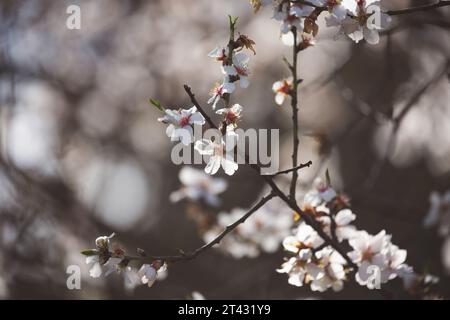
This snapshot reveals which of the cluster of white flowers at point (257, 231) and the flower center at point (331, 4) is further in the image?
the cluster of white flowers at point (257, 231)

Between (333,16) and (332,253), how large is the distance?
764mm

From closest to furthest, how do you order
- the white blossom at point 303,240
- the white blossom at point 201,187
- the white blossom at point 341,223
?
1. the white blossom at point 303,240
2. the white blossom at point 341,223
3. the white blossom at point 201,187

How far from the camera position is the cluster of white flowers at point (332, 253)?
1.95m

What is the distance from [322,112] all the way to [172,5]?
1.99 meters

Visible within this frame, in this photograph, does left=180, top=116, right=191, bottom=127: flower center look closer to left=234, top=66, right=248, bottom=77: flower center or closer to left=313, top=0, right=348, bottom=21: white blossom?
left=234, top=66, right=248, bottom=77: flower center

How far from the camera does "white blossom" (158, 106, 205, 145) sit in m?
1.70

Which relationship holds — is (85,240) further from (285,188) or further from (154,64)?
(154,64)

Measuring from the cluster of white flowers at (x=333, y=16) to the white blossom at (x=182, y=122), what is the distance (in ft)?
1.12

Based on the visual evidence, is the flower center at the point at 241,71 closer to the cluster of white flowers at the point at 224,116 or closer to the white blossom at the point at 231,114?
the cluster of white flowers at the point at 224,116

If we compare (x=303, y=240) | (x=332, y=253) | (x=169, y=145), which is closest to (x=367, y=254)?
(x=332, y=253)

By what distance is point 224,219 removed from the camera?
3.30 m

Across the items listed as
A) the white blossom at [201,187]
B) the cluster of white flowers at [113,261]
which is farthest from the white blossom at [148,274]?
the white blossom at [201,187]

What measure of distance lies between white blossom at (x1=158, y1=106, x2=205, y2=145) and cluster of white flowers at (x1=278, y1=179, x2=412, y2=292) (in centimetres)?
51

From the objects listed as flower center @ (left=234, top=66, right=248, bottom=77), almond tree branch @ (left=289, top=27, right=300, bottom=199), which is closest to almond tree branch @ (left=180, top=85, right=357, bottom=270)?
almond tree branch @ (left=289, top=27, right=300, bottom=199)
